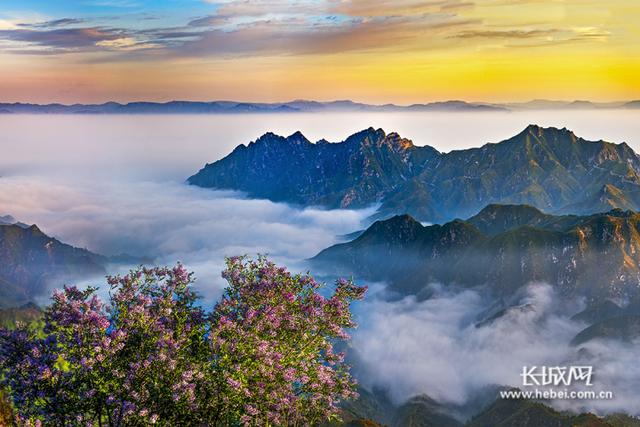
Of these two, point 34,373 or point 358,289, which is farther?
point 358,289

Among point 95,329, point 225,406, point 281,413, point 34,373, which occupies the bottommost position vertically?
point 281,413

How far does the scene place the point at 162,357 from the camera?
32.2m

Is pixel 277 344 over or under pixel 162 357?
under

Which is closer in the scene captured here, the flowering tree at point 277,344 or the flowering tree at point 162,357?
the flowering tree at point 162,357

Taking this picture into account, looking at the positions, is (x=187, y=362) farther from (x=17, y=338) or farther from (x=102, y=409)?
(x=17, y=338)

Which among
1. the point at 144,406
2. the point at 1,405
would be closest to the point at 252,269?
the point at 144,406

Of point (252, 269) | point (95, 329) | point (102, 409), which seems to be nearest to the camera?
point (95, 329)

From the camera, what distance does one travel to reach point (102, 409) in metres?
35.3

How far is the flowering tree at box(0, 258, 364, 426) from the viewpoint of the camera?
32.8 meters

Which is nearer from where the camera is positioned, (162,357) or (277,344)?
(162,357)

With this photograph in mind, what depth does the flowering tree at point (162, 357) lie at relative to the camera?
32781 mm

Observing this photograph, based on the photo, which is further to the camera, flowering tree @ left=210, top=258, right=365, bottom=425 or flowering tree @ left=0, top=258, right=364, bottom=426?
flowering tree @ left=210, top=258, right=365, bottom=425

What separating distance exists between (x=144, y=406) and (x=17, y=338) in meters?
8.15

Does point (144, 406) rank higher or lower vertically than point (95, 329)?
lower
